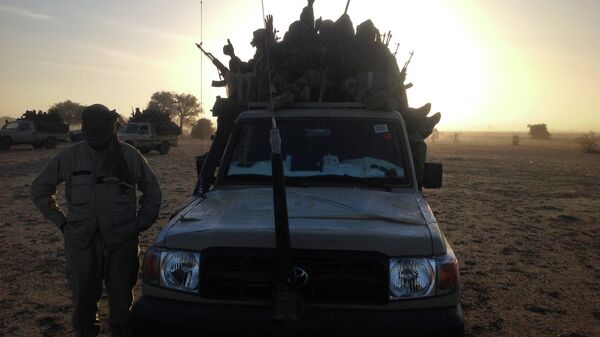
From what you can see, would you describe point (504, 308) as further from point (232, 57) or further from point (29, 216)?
point (29, 216)

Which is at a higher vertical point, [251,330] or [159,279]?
→ [159,279]

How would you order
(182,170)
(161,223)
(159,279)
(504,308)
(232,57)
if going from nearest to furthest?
(159,279) → (504,308) → (232,57) → (161,223) → (182,170)

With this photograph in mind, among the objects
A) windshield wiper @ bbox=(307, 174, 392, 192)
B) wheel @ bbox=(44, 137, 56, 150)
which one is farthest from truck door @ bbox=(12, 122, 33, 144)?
windshield wiper @ bbox=(307, 174, 392, 192)

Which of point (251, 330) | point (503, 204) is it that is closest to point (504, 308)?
point (251, 330)

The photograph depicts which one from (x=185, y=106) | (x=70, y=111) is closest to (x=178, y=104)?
(x=185, y=106)

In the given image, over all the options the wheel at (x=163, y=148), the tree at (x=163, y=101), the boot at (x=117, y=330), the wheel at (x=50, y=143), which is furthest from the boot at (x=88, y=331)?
the tree at (x=163, y=101)

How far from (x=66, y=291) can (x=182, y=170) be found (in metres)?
16.1

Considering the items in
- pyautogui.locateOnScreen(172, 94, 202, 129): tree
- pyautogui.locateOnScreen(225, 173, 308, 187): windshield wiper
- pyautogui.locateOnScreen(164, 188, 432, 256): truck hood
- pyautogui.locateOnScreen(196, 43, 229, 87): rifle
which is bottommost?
pyautogui.locateOnScreen(164, 188, 432, 256): truck hood

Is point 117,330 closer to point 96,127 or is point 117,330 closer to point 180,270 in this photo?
point 180,270

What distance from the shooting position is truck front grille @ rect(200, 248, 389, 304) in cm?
264

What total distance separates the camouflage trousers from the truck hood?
609 millimetres

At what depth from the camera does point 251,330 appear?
2551mm

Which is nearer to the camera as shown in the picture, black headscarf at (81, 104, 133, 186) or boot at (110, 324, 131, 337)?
black headscarf at (81, 104, 133, 186)

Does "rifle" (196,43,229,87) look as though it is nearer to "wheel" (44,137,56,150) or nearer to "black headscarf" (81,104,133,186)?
"black headscarf" (81,104,133,186)
